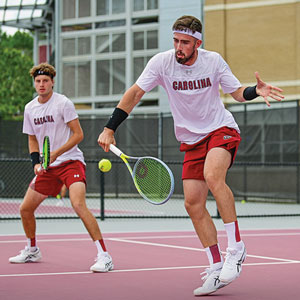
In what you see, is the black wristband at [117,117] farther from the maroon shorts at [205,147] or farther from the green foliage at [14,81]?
the green foliage at [14,81]

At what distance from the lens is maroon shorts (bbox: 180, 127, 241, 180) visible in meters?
6.07

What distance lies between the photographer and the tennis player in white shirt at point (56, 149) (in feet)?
24.3

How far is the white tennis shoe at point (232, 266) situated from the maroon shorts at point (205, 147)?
2.17 ft

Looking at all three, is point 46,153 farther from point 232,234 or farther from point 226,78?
point 232,234

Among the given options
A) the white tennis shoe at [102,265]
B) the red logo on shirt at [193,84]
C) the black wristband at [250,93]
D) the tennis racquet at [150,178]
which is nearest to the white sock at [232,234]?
the tennis racquet at [150,178]

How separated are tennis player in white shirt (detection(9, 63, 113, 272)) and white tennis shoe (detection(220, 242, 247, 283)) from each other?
5.73 feet

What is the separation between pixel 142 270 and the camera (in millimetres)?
7418

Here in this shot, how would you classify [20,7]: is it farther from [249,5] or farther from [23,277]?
[23,277]

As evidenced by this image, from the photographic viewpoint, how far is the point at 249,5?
83.8ft

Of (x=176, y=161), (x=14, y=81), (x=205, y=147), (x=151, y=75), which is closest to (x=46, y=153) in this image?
(x=151, y=75)

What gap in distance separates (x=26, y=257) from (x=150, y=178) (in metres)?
2.16

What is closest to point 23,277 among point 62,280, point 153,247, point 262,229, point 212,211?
point 62,280

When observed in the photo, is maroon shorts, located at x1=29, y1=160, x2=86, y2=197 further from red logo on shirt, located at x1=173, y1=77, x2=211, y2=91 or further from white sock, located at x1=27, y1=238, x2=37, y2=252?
red logo on shirt, located at x1=173, y1=77, x2=211, y2=91

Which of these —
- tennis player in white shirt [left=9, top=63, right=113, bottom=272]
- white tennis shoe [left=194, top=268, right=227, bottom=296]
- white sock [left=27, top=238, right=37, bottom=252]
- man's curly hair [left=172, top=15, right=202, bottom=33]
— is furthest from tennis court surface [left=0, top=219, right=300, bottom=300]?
man's curly hair [left=172, top=15, right=202, bottom=33]
